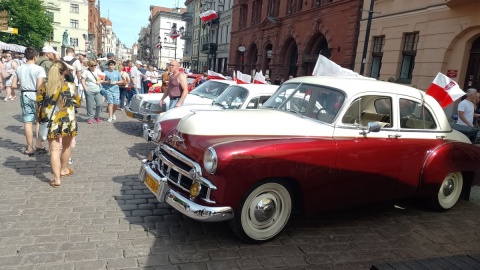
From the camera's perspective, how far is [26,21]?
163 ft

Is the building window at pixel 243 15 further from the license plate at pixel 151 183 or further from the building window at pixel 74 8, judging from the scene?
the building window at pixel 74 8

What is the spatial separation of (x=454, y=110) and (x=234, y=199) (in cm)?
1159

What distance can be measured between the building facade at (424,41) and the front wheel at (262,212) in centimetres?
1147

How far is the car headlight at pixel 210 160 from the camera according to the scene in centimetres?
318

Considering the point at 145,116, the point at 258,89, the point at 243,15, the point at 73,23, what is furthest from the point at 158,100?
the point at 73,23

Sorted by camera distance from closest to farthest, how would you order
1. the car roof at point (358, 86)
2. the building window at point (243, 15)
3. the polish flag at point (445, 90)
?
the car roof at point (358, 86), the polish flag at point (445, 90), the building window at point (243, 15)

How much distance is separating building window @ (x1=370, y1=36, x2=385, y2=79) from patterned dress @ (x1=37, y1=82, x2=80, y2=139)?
14415 millimetres

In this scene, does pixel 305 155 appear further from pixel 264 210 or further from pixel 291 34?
pixel 291 34

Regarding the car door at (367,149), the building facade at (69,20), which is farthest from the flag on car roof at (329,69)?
the building facade at (69,20)

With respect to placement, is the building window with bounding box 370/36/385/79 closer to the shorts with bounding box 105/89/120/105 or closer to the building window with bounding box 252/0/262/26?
the shorts with bounding box 105/89/120/105

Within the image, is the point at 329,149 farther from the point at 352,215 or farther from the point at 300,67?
the point at 300,67

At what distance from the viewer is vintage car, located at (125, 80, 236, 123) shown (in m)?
8.34

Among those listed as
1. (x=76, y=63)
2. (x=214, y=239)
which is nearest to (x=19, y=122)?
(x=76, y=63)

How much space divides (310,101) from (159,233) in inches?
90.4
